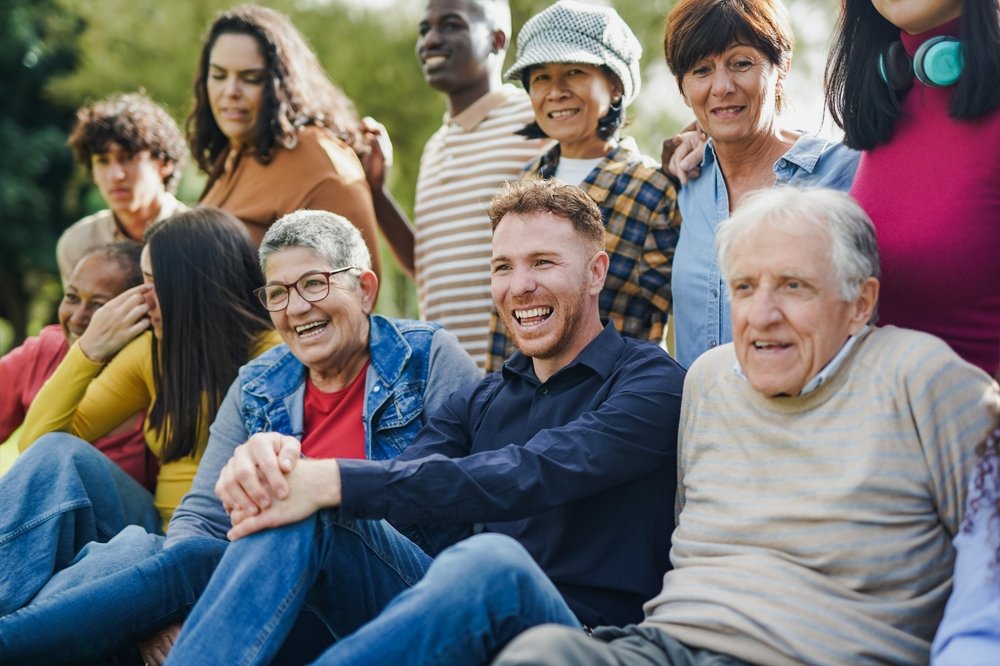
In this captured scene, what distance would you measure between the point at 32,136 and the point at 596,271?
51.0ft

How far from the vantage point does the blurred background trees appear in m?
14.8

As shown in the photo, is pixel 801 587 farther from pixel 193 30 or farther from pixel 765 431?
pixel 193 30

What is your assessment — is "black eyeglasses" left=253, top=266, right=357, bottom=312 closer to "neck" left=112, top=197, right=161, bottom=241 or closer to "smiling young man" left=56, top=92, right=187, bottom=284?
"smiling young man" left=56, top=92, right=187, bottom=284

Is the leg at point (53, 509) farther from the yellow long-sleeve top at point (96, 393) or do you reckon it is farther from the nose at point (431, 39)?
the nose at point (431, 39)

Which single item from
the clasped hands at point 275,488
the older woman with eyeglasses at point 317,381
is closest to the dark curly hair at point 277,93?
the older woman with eyeglasses at point 317,381

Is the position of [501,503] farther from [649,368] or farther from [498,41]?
[498,41]

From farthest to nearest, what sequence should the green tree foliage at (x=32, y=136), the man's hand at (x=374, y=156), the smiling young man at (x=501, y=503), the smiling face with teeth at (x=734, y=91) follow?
the green tree foliage at (x=32, y=136), the man's hand at (x=374, y=156), the smiling face with teeth at (x=734, y=91), the smiling young man at (x=501, y=503)

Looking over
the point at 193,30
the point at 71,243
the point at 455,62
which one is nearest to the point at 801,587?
the point at 455,62

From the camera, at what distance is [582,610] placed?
121 inches

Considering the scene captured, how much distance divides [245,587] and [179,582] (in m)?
0.77

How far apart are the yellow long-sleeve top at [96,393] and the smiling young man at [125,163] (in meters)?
1.10

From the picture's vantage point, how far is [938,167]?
2902mm

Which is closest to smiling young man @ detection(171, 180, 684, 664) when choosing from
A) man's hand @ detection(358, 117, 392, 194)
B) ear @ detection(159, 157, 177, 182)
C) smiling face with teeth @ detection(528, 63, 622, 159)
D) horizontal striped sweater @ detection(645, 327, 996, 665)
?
horizontal striped sweater @ detection(645, 327, 996, 665)

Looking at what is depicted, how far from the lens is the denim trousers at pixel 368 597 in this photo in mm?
2619
